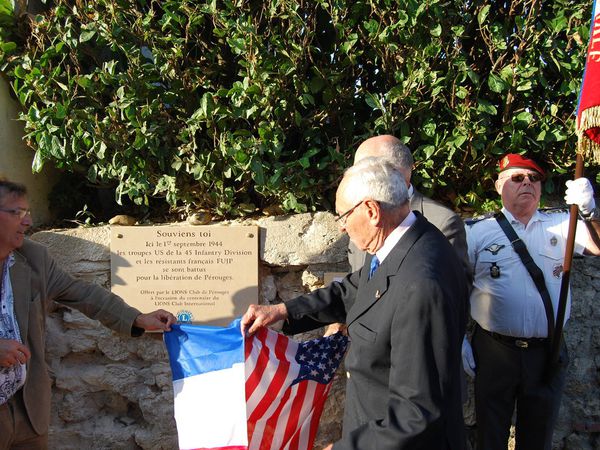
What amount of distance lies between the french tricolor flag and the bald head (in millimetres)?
1196

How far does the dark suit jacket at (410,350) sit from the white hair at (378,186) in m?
0.15

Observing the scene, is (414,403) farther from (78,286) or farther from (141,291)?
(141,291)

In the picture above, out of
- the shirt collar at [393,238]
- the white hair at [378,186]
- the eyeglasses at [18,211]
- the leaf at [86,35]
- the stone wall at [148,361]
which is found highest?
the leaf at [86,35]

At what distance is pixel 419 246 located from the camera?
201cm

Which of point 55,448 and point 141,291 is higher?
point 141,291

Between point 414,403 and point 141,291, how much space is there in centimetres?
256

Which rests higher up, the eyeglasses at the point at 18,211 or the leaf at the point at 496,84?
the leaf at the point at 496,84

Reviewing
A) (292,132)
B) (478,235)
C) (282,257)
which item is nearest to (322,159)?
A: (292,132)

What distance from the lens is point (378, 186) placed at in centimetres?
204

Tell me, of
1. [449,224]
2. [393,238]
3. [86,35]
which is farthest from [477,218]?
[86,35]

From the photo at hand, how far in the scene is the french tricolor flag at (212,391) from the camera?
110 inches

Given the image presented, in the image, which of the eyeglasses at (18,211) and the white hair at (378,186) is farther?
the eyeglasses at (18,211)

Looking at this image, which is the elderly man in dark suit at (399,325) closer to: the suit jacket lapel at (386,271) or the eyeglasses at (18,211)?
the suit jacket lapel at (386,271)

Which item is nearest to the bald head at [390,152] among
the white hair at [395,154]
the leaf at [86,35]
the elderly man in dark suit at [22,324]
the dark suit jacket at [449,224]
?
the white hair at [395,154]
